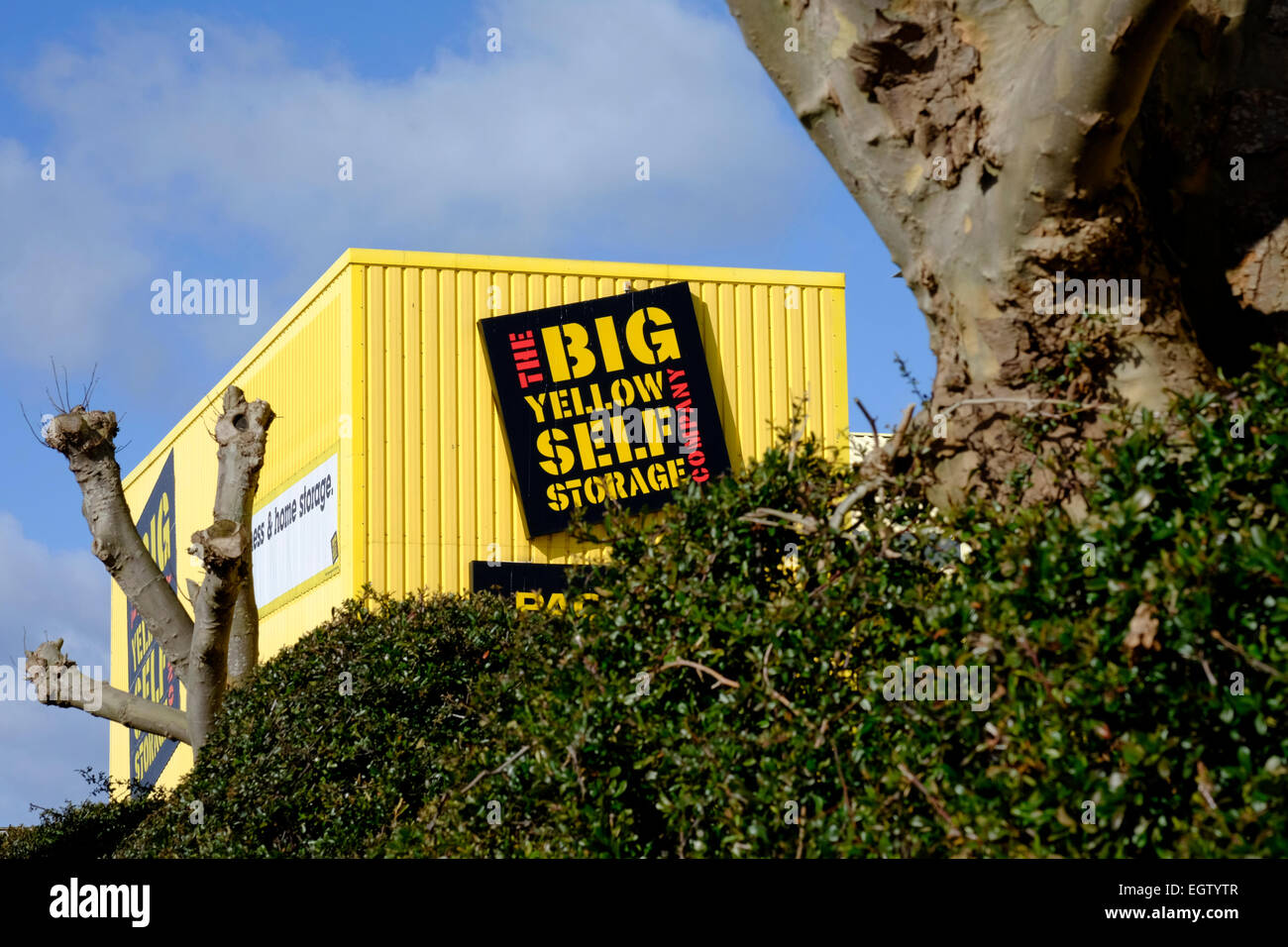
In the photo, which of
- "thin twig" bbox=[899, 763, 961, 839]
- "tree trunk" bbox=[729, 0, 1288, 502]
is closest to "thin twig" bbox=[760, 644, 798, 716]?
"thin twig" bbox=[899, 763, 961, 839]

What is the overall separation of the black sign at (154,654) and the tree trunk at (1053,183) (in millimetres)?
20049

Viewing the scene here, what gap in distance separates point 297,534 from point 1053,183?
15.4 m

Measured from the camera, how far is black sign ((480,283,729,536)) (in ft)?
56.2

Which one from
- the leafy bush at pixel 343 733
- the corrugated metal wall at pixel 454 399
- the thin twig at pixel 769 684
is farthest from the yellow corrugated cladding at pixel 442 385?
the thin twig at pixel 769 684

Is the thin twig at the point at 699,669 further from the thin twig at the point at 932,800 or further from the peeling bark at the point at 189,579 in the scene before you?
the peeling bark at the point at 189,579

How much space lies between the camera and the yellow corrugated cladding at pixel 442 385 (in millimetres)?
16750

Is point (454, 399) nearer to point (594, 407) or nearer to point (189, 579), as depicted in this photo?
point (594, 407)

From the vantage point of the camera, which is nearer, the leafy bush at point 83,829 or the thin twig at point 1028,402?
the thin twig at point 1028,402

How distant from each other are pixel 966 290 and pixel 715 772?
1893mm

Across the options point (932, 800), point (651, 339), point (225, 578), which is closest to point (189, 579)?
point (225, 578)

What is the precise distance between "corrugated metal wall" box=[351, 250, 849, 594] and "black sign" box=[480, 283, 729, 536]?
28cm

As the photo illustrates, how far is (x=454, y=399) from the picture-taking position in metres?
17.3
